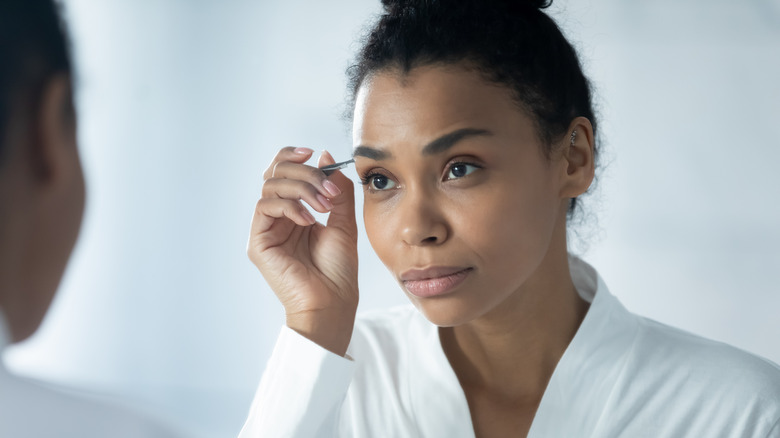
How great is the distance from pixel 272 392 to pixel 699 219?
1.70 meters

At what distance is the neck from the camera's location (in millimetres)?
1642

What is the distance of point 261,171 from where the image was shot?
120 inches

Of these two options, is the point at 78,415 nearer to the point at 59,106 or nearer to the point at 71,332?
the point at 59,106

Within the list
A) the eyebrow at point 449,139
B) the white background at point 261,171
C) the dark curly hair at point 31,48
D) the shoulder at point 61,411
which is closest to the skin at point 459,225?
the eyebrow at point 449,139

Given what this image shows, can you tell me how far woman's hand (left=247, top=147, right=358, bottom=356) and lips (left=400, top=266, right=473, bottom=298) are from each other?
21 centimetres

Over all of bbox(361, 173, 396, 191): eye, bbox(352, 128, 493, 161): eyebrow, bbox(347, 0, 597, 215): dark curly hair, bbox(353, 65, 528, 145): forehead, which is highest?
bbox(347, 0, 597, 215): dark curly hair

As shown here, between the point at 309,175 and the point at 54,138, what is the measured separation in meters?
0.89

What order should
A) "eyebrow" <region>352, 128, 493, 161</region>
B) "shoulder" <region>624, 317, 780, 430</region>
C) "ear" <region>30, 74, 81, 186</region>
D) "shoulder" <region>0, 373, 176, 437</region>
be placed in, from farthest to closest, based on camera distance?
"shoulder" <region>624, 317, 780, 430</region>, "eyebrow" <region>352, 128, 493, 161</region>, "shoulder" <region>0, 373, 176, 437</region>, "ear" <region>30, 74, 81, 186</region>

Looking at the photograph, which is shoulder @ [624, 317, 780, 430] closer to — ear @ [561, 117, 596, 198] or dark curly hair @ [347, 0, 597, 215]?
ear @ [561, 117, 596, 198]

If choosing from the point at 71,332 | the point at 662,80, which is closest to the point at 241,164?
the point at 71,332

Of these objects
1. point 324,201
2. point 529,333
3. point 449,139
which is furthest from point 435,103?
point 529,333

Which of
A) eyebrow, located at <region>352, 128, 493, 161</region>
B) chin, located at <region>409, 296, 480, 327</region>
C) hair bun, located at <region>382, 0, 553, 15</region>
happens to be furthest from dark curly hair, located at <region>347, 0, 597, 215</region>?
chin, located at <region>409, 296, 480, 327</region>

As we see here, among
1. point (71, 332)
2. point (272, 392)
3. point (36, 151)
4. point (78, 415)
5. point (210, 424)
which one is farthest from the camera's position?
point (71, 332)

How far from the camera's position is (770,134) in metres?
2.50
